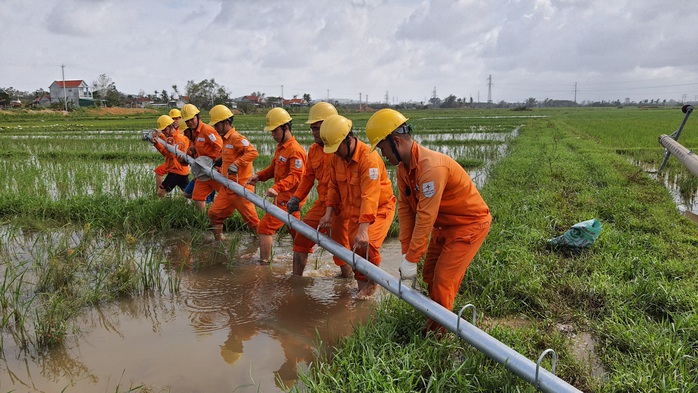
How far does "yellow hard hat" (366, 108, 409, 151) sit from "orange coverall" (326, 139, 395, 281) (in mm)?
688

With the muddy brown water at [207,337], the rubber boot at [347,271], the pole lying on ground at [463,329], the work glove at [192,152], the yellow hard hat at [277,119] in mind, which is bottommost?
the muddy brown water at [207,337]

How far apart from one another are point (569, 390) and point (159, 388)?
226 cm

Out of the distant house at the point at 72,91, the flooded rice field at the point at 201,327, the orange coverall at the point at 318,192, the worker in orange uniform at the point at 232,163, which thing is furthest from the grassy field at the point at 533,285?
the distant house at the point at 72,91

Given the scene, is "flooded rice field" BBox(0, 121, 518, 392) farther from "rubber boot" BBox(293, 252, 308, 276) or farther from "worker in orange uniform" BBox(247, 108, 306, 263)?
"worker in orange uniform" BBox(247, 108, 306, 263)

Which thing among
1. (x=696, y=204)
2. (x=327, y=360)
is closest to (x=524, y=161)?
(x=696, y=204)

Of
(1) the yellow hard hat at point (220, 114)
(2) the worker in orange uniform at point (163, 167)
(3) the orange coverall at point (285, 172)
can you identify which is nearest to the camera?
(3) the orange coverall at point (285, 172)

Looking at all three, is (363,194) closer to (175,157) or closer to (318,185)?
(318,185)

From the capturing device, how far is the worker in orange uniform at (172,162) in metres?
6.71

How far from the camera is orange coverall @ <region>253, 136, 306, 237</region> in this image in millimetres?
4617

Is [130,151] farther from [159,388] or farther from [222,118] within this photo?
[159,388]

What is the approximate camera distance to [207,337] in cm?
338

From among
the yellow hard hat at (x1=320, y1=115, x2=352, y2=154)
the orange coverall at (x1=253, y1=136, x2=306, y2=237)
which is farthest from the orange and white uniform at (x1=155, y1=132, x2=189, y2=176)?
the yellow hard hat at (x1=320, y1=115, x2=352, y2=154)

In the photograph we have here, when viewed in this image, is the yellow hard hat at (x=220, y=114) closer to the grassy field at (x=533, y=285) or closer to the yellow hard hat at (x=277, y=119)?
the yellow hard hat at (x=277, y=119)

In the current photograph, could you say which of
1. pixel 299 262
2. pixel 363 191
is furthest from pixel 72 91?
pixel 363 191
